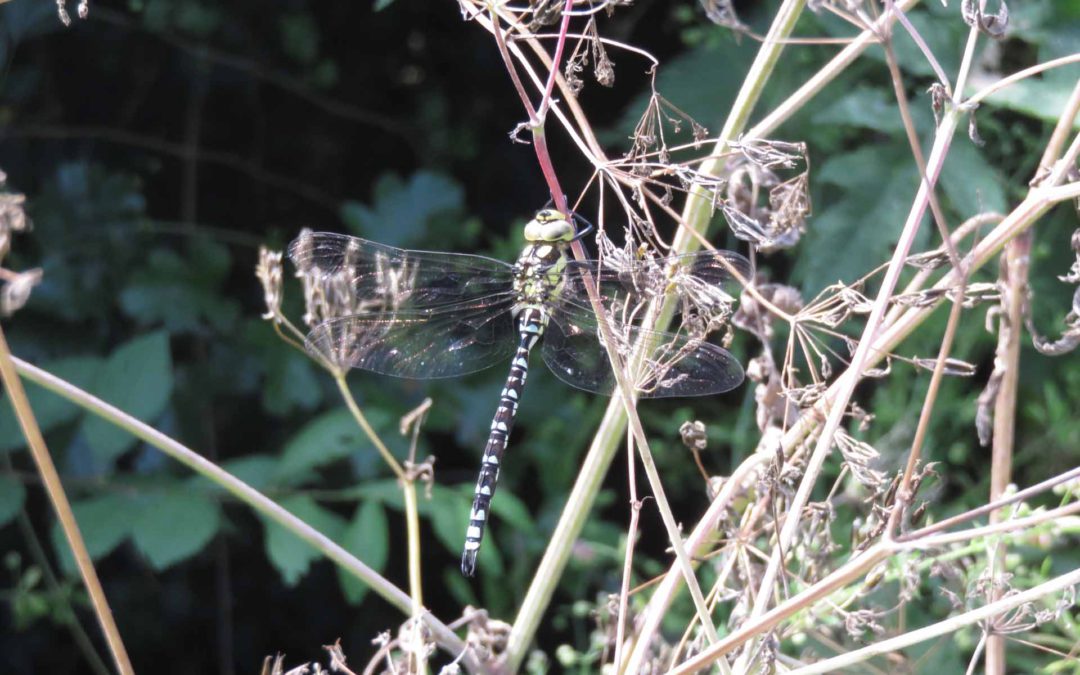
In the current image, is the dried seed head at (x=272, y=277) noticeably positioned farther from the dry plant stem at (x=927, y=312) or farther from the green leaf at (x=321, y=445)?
the green leaf at (x=321, y=445)

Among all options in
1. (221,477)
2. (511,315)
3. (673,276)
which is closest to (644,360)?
(673,276)

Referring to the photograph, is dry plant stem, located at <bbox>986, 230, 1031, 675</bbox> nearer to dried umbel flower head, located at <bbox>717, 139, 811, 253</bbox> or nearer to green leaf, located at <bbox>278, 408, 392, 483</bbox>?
dried umbel flower head, located at <bbox>717, 139, 811, 253</bbox>

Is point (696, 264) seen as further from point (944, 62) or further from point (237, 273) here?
point (237, 273)

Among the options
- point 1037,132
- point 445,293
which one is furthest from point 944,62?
point 445,293


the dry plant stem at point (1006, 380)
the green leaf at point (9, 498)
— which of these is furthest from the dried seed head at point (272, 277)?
the green leaf at point (9, 498)

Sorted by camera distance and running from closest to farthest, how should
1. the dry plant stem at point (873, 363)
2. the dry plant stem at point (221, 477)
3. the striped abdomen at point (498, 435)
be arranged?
the dry plant stem at point (873, 363) → the dry plant stem at point (221, 477) → the striped abdomen at point (498, 435)

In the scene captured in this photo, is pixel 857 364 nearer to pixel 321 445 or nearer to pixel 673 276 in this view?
pixel 673 276
